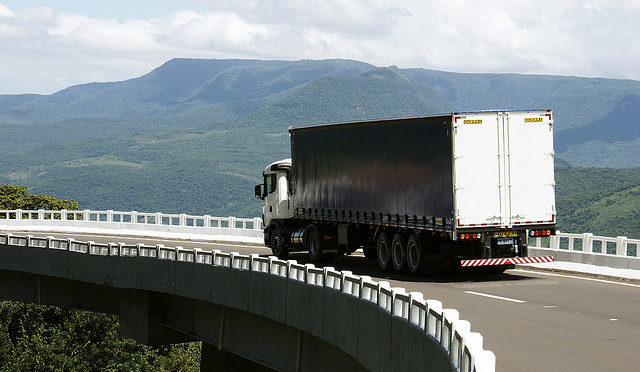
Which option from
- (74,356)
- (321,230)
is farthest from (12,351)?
(321,230)

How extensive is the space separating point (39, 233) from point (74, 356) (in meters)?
8.86

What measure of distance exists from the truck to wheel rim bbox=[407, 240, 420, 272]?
1.1 inches

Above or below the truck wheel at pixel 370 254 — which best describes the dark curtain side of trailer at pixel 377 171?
above

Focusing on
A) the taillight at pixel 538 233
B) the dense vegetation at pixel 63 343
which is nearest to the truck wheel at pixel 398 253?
the taillight at pixel 538 233

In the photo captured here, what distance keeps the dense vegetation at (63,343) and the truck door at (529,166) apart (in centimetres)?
3887

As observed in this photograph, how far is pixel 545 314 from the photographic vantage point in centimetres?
1866

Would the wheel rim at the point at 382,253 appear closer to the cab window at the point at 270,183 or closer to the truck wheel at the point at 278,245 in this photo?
the truck wheel at the point at 278,245

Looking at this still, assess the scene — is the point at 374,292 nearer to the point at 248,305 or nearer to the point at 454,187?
the point at 454,187

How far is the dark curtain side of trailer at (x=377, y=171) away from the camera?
2469 centimetres

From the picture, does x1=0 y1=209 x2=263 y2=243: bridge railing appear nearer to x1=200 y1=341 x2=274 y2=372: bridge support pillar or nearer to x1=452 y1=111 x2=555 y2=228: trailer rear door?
x1=200 y1=341 x2=274 y2=372: bridge support pillar

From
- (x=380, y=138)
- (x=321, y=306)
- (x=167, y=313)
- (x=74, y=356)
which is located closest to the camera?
(x=321, y=306)

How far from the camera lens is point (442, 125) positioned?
24.4 meters

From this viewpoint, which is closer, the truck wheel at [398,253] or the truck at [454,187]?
the truck at [454,187]

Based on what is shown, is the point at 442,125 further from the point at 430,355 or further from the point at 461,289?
the point at 430,355
